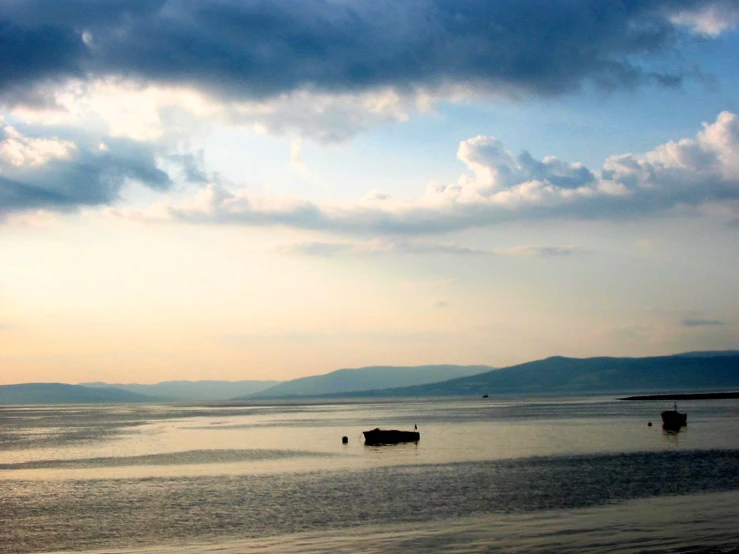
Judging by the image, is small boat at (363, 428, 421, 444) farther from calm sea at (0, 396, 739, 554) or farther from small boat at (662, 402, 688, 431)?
small boat at (662, 402, 688, 431)

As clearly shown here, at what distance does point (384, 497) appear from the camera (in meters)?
45.1

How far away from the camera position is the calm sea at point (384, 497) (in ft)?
108

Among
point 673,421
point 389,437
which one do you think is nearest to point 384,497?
point 389,437

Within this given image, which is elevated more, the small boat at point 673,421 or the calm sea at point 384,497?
the calm sea at point 384,497

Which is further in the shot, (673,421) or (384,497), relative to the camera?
(673,421)

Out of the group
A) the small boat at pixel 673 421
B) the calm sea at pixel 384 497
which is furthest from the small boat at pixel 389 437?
the small boat at pixel 673 421

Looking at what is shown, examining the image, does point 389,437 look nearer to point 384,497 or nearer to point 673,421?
point 673,421

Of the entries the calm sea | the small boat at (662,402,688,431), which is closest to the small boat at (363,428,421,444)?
the calm sea

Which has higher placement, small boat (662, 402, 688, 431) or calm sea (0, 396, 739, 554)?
calm sea (0, 396, 739, 554)

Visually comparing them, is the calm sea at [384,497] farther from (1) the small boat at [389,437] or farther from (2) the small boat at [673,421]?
(2) the small boat at [673,421]

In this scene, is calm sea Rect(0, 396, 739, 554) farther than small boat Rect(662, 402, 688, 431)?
No

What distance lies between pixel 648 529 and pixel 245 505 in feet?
71.3

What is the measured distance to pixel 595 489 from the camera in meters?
45.2

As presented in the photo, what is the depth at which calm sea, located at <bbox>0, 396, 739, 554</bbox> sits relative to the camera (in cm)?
3291
